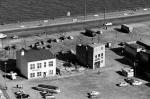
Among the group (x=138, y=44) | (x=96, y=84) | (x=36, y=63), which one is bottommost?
(x=96, y=84)

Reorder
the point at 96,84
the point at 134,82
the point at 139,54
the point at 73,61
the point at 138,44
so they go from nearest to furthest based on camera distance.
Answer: the point at 134,82 → the point at 96,84 → the point at 139,54 → the point at 73,61 → the point at 138,44

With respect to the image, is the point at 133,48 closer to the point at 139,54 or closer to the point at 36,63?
the point at 139,54

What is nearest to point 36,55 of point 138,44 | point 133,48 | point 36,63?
point 36,63

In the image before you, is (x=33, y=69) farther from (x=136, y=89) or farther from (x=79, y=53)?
(x=136, y=89)

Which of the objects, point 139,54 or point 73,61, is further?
point 73,61

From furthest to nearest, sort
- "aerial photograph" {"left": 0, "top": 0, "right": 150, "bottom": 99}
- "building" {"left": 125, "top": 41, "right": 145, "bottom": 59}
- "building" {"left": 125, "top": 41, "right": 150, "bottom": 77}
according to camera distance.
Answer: "building" {"left": 125, "top": 41, "right": 145, "bottom": 59} → "building" {"left": 125, "top": 41, "right": 150, "bottom": 77} → "aerial photograph" {"left": 0, "top": 0, "right": 150, "bottom": 99}

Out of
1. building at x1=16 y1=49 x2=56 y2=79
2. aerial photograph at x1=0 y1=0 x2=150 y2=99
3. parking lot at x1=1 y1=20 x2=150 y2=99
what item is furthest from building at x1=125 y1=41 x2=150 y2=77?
building at x1=16 y1=49 x2=56 y2=79

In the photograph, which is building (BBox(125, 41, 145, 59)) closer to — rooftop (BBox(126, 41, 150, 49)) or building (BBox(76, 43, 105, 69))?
rooftop (BBox(126, 41, 150, 49))
